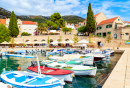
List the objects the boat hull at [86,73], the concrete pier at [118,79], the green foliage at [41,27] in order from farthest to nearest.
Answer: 1. the green foliage at [41,27]
2. the boat hull at [86,73]
3. the concrete pier at [118,79]

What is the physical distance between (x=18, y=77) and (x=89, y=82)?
748 cm

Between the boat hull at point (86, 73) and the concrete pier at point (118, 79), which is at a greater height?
the concrete pier at point (118, 79)

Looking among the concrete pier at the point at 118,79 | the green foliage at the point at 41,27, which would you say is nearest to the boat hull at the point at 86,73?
the concrete pier at the point at 118,79

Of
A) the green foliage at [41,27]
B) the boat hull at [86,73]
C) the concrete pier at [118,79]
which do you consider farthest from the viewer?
the green foliage at [41,27]

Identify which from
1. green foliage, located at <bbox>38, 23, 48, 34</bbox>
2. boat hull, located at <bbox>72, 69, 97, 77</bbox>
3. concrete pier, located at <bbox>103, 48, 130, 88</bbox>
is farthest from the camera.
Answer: green foliage, located at <bbox>38, 23, 48, 34</bbox>

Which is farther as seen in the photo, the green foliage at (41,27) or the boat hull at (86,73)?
the green foliage at (41,27)

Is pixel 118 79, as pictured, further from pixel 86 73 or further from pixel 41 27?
pixel 41 27

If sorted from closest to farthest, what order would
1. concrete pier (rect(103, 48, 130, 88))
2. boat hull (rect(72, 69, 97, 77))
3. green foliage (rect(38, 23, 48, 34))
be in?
concrete pier (rect(103, 48, 130, 88)) < boat hull (rect(72, 69, 97, 77)) < green foliage (rect(38, 23, 48, 34))

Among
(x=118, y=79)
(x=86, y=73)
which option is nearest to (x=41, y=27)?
(x=86, y=73)

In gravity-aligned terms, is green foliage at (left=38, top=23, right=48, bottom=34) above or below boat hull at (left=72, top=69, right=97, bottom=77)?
above

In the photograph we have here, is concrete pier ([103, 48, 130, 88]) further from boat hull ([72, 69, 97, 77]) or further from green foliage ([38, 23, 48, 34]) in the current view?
green foliage ([38, 23, 48, 34])

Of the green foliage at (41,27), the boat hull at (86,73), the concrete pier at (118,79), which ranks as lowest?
the boat hull at (86,73)

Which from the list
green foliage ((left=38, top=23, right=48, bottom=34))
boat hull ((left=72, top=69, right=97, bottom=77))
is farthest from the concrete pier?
green foliage ((left=38, top=23, right=48, bottom=34))

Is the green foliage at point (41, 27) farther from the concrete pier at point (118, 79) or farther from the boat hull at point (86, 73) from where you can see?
the concrete pier at point (118, 79)
